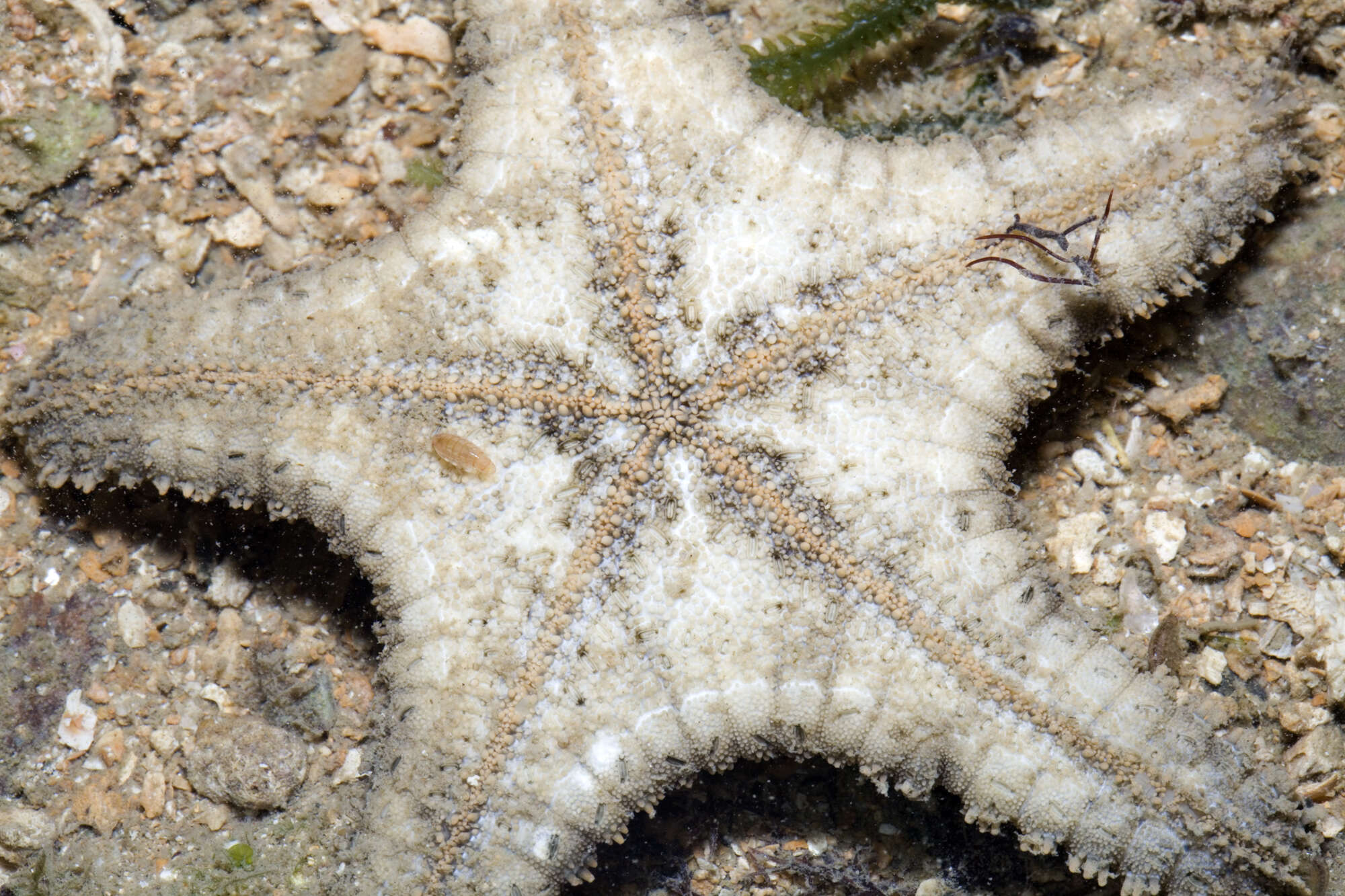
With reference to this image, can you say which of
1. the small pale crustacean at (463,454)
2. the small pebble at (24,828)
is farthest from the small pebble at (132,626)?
the small pale crustacean at (463,454)

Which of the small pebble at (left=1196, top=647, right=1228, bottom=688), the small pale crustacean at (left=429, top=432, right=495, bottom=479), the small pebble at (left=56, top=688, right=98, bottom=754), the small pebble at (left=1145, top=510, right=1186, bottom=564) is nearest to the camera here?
the small pale crustacean at (left=429, top=432, right=495, bottom=479)

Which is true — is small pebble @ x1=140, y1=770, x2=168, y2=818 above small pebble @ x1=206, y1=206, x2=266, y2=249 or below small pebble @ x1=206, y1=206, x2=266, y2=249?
below

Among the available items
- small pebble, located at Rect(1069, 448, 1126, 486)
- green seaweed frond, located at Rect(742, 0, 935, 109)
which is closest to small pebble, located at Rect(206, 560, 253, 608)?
green seaweed frond, located at Rect(742, 0, 935, 109)

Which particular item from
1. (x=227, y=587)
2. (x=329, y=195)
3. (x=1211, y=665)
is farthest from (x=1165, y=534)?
(x=227, y=587)

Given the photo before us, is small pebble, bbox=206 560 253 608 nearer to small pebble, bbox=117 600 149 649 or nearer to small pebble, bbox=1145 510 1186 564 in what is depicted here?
small pebble, bbox=117 600 149 649

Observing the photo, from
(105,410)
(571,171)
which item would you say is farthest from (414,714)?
(571,171)

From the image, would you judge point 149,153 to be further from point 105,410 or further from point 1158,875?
point 1158,875

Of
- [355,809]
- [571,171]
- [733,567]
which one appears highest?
[571,171]
